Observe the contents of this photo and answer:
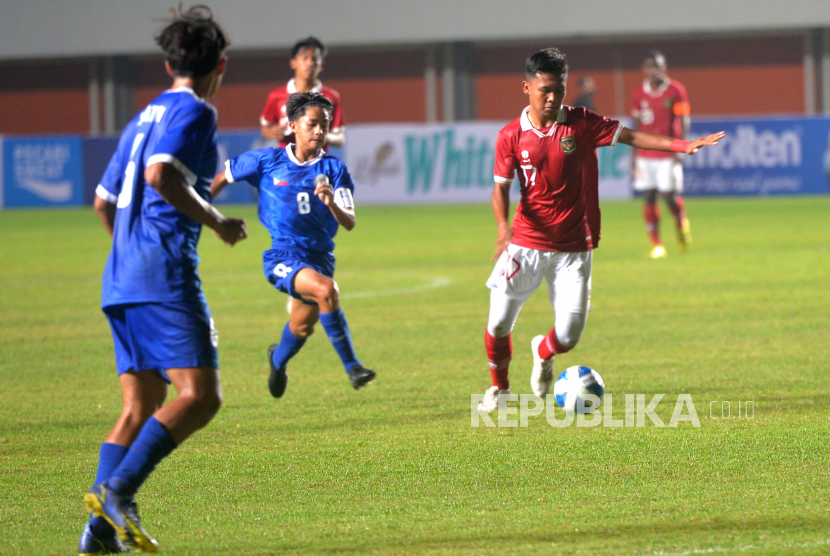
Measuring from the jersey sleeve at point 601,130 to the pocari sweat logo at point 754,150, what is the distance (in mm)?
19200

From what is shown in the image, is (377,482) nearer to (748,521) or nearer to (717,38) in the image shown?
(748,521)

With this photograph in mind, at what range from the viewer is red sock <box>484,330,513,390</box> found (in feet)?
21.0

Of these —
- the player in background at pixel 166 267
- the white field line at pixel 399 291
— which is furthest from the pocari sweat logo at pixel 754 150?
the player in background at pixel 166 267

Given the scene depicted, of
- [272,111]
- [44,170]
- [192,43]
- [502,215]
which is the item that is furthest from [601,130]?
[44,170]

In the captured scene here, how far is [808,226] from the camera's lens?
58.9 feet

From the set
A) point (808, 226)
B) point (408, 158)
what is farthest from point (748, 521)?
point (408, 158)

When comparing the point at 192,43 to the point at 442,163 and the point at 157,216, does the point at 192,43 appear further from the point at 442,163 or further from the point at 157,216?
the point at 442,163

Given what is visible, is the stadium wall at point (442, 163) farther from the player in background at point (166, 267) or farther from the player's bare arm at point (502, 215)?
the player in background at point (166, 267)

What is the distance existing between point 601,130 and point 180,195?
2.96 metres

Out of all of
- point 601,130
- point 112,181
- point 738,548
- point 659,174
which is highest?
point 659,174

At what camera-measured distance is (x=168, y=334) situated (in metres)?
3.84

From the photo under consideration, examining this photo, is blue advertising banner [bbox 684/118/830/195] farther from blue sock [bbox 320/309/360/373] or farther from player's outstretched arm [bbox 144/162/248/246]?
player's outstretched arm [bbox 144/162/248/246]

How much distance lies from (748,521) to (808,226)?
14774mm

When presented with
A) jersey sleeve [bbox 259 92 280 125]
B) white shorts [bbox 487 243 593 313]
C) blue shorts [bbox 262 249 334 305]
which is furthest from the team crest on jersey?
jersey sleeve [bbox 259 92 280 125]
